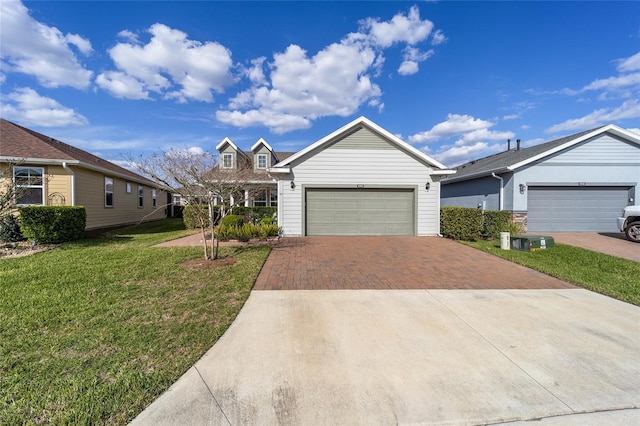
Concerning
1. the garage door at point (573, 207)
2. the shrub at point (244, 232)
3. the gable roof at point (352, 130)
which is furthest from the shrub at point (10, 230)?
the garage door at point (573, 207)

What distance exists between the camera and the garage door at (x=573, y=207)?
1302 centimetres

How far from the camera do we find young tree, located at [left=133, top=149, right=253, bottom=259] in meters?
7.12

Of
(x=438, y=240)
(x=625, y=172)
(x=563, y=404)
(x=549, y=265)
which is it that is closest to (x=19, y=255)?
(x=563, y=404)

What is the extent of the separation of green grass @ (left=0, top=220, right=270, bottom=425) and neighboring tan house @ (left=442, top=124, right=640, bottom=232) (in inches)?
522

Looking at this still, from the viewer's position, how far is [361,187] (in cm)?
1196

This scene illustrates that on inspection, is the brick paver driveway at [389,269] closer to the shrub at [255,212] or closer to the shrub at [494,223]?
the shrub at [494,223]

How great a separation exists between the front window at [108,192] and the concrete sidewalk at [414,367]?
557 inches

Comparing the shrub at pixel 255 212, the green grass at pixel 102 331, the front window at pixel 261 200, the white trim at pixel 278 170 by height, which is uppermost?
the white trim at pixel 278 170

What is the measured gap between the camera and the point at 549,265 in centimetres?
697

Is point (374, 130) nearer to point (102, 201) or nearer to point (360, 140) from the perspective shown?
point (360, 140)

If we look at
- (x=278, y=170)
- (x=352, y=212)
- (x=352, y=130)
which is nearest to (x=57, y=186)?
(x=278, y=170)

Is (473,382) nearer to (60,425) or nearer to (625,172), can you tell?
(60,425)

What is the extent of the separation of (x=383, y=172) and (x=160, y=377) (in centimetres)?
1083

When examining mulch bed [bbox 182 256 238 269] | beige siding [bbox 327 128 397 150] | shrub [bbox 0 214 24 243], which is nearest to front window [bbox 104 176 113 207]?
shrub [bbox 0 214 24 243]
